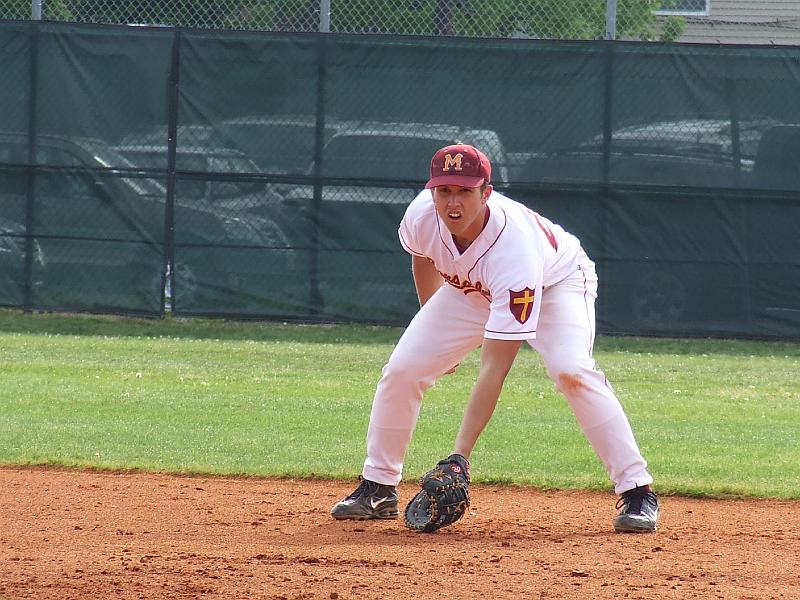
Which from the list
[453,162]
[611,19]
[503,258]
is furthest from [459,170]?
[611,19]

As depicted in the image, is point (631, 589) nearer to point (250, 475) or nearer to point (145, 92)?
point (250, 475)

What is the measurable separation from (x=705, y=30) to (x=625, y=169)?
9.88m

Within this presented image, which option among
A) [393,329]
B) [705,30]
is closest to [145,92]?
[393,329]

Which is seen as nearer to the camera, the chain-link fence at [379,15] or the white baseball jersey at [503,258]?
the white baseball jersey at [503,258]

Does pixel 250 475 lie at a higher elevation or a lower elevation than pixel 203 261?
lower

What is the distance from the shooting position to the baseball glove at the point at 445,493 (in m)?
4.88

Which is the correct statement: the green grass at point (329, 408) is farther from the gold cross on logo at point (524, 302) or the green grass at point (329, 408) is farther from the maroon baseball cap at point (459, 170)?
the maroon baseball cap at point (459, 170)

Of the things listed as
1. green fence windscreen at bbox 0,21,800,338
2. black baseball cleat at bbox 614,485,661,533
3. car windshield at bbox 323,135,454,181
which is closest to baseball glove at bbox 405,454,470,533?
black baseball cleat at bbox 614,485,661,533

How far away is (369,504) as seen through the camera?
17.9ft

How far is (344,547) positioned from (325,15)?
8444 mm

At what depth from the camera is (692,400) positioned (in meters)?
8.98

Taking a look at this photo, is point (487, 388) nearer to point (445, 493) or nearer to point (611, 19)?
point (445, 493)

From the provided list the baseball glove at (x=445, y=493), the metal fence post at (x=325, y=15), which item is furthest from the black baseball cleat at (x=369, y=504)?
the metal fence post at (x=325, y=15)

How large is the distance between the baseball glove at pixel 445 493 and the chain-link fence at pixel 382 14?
28.3 ft
